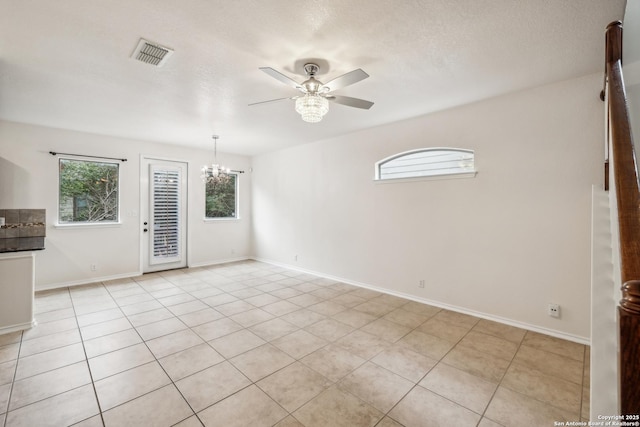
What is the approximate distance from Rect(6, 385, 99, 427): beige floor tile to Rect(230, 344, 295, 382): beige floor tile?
41.4 inches

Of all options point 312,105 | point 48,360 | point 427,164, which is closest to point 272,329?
point 48,360

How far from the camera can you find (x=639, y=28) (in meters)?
2.26

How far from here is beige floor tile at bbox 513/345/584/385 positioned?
235cm

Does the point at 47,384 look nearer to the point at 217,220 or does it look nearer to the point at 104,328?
the point at 104,328

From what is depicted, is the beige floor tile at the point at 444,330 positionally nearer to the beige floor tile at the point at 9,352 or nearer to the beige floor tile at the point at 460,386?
the beige floor tile at the point at 460,386

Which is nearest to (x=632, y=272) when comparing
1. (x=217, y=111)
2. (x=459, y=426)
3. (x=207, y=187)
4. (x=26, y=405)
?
(x=459, y=426)

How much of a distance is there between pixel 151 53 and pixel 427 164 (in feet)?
11.8

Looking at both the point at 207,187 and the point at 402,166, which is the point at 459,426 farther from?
the point at 207,187

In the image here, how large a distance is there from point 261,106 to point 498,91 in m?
2.94

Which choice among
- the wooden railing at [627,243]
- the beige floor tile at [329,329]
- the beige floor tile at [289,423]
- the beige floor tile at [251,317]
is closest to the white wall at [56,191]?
the beige floor tile at [251,317]

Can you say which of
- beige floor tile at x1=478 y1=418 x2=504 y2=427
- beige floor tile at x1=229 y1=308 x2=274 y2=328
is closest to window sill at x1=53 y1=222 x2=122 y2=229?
beige floor tile at x1=229 y1=308 x2=274 y2=328

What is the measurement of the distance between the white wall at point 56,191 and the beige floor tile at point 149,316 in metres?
2.36

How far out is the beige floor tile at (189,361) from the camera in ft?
7.93

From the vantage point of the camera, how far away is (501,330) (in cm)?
320
